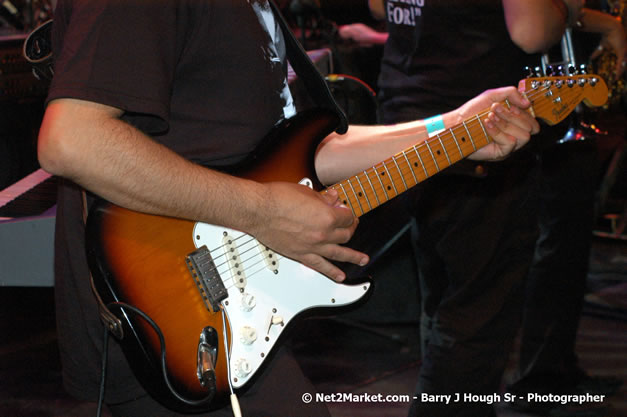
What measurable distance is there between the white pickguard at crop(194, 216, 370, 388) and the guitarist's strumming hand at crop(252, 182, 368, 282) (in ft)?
0.21

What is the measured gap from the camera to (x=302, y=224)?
1.26 meters

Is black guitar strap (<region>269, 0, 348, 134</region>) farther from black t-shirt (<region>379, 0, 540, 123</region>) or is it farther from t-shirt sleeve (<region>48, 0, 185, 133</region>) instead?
black t-shirt (<region>379, 0, 540, 123</region>)

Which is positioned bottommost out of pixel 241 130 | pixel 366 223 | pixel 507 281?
pixel 366 223

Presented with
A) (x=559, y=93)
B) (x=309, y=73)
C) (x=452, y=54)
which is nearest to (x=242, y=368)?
(x=309, y=73)

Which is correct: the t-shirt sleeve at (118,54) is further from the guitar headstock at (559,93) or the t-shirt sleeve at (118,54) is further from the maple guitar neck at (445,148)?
the guitar headstock at (559,93)

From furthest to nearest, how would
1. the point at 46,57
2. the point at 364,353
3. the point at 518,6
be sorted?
the point at 364,353 → the point at 518,6 → the point at 46,57

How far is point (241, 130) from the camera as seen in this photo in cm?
130

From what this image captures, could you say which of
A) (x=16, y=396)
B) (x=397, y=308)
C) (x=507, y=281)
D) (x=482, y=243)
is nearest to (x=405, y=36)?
(x=482, y=243)

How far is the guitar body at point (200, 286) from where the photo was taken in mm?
1201

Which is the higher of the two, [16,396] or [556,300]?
[556,300]

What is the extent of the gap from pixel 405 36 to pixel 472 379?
1.18 metres

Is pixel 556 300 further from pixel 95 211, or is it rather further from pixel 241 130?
pixel 95 211

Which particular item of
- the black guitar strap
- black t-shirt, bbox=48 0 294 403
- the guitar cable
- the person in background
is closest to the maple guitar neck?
the black guitar strap

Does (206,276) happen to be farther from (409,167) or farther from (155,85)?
(409,167)
